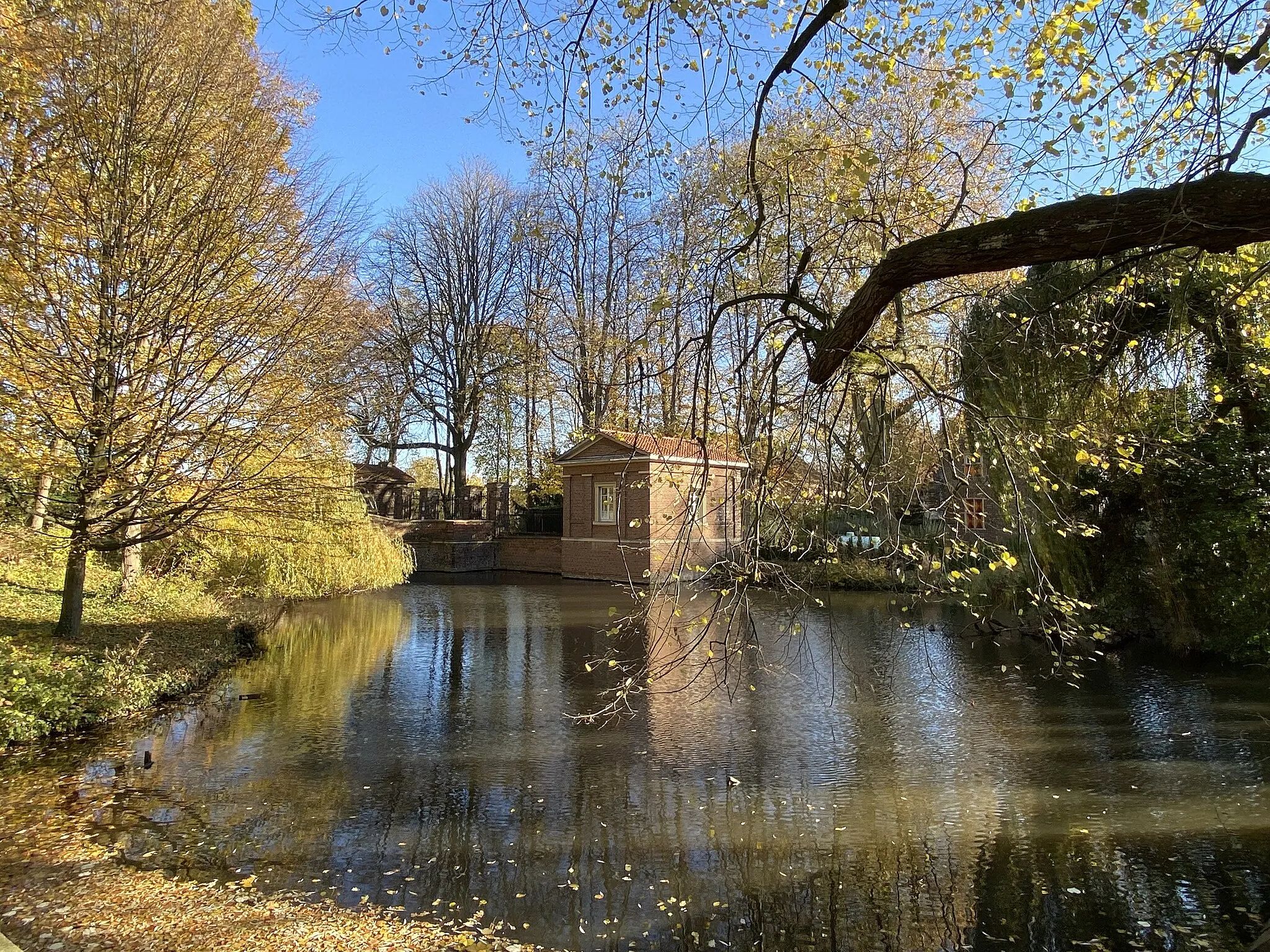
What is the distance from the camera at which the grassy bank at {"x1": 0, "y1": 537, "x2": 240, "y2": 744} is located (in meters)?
7.11

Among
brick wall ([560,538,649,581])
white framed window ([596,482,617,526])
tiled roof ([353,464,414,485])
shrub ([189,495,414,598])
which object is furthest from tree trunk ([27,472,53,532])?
tiled roof ([353,464,414,485])

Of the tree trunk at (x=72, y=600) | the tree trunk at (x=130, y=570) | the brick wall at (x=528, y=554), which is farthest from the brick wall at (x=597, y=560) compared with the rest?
the tree trunk at (x=72, y=600)

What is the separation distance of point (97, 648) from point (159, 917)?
5796 mm

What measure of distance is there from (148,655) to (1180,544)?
13.8m

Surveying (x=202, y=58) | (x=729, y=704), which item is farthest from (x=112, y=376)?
(x=729, y=704)

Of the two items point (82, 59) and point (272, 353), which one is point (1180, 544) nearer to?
point (272, 353)

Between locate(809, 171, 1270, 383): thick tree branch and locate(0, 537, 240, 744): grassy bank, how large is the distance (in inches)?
311

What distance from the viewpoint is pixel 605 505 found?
23.6 meters

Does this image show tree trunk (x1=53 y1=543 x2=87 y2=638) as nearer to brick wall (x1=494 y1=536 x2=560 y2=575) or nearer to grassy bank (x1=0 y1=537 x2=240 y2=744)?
grassy bank (x1=0 y1=537 x2=240 y2=744)

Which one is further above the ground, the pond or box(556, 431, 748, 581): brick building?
box(556, 431, 748, 581): brick building

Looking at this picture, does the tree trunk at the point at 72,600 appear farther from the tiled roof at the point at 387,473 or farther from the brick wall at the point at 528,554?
the tiled roof at the point at 387,473

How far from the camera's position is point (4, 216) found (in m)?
7.26

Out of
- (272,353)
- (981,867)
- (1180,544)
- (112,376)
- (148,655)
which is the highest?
(272,353)

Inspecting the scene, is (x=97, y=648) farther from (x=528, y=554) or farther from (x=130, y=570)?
(x=528, y=554)
